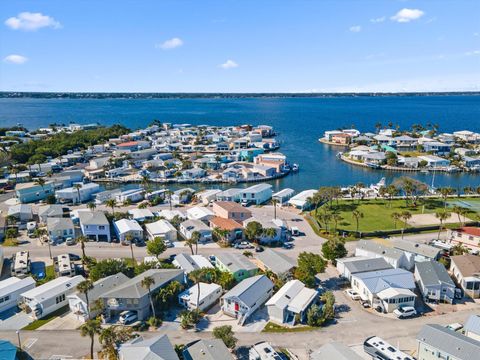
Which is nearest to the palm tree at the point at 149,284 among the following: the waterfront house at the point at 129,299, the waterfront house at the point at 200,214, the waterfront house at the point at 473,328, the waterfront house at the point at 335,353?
the waterfront house at the point at 129,299

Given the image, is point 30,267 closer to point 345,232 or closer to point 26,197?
point 26,197

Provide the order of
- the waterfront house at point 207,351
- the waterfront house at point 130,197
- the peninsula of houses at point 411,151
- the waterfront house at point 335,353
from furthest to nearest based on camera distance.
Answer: the peninsula of houses at point 411,151 < the waterfront house at point 130,197 < the waterfront house at point 207,351 < the waterfront house at point 335,353

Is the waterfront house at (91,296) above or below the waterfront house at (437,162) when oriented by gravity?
below

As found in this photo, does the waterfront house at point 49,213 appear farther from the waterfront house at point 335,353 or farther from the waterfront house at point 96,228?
the waterfront house at point 335,353

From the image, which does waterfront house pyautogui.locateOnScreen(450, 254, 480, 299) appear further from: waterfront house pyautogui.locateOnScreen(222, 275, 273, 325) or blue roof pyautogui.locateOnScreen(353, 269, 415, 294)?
waterfront house pyautogui.locateOnScreen(222, 275, 273, 325)

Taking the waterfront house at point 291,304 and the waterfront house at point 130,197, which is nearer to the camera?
the waterfront house at point 291,304
